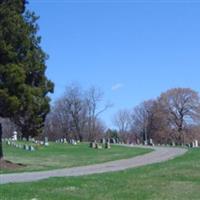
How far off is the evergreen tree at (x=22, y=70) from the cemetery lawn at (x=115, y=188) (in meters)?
8.56

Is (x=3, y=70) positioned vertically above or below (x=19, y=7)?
below

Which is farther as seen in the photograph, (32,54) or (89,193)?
(32,54)

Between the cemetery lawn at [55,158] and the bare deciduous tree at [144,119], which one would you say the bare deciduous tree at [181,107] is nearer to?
the bare deciduous tree at [144,119]

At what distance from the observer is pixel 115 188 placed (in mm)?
15484

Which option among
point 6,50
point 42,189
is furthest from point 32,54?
point 42,189

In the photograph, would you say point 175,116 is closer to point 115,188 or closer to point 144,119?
point 144,119

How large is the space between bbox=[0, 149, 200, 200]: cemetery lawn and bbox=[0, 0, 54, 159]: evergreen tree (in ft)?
28.1

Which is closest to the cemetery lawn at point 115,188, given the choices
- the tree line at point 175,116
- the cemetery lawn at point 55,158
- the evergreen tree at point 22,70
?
the cemetery lawn at point 55,158

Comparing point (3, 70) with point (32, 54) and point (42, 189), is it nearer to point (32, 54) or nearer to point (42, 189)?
point (32, 54)

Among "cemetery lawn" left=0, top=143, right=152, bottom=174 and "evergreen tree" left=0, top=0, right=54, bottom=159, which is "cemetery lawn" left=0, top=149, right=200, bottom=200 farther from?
"evergreen tree" left=0, top=0, right=54, bottom=159

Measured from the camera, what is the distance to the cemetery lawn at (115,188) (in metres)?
13.7

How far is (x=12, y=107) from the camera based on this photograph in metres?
25.8

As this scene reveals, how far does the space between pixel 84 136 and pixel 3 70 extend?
280 feet

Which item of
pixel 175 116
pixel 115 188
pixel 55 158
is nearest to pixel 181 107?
pixel 175 116
